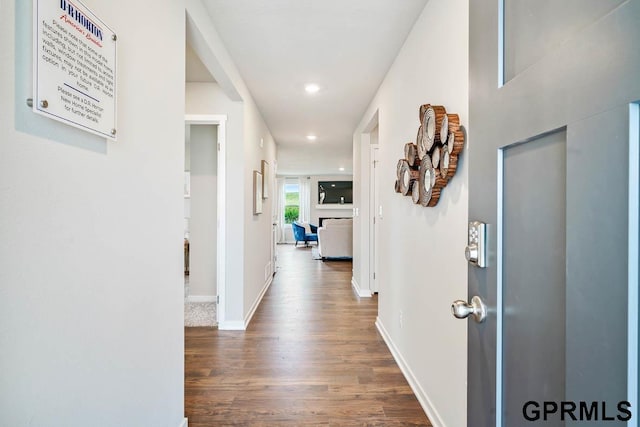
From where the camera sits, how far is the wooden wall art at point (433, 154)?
4.74ft

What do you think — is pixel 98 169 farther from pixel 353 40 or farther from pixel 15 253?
pixel 353 40

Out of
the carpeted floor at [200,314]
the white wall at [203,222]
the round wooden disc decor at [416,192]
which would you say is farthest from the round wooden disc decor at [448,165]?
the white wall at [203,222]

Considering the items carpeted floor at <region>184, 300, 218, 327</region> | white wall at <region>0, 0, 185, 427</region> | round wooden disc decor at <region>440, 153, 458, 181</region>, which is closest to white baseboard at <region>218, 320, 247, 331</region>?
carpeted floor at <region>184, 300, 218, 327</region>

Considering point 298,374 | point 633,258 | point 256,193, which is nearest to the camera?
point 633,258

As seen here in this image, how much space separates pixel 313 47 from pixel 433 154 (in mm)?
1364

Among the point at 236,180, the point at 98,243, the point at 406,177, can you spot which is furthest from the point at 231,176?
the point at 98,243

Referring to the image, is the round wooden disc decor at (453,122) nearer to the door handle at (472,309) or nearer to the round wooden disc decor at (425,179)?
the round wooden disc decor at (425,179)

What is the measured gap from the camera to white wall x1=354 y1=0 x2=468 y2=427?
1483 millimetres

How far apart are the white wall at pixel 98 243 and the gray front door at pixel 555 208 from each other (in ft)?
3.45

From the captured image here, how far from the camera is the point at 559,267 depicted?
0.56m

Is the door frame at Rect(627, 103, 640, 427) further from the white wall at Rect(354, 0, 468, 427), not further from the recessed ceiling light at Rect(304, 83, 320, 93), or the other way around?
the recessed ceiling light at Rect(304, 83, 320, 93)

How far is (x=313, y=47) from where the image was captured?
2436 mm

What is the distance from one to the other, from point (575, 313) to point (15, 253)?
109cm

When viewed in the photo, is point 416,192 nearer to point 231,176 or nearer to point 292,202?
point 231,176
